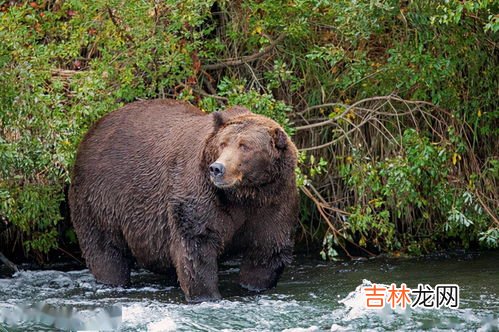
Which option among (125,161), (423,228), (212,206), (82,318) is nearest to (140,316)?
(82,318)

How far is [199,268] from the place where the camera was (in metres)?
8.46

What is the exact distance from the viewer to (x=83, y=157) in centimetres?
966

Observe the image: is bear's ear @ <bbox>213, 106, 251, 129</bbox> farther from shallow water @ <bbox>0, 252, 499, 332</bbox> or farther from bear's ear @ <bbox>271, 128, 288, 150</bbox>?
shallow water @ <bbox>0, 252, 499, 332</bbox>

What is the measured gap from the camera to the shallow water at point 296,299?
7566 mm

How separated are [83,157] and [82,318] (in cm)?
198

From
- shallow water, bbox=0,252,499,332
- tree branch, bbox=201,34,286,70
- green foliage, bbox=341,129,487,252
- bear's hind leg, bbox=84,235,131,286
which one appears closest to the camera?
shallow water, bbox=0,252,499,332

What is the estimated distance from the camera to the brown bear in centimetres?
833

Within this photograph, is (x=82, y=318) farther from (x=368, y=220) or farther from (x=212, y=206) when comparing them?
(x=368, y=220)

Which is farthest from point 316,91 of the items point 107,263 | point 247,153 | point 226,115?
point 247,153

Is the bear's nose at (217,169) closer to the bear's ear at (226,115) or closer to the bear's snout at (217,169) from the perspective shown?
the bear's snout at (217,169)

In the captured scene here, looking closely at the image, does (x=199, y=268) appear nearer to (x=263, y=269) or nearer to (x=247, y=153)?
(x=263, y=269)

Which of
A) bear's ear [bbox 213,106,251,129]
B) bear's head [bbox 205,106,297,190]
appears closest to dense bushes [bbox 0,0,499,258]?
bear's ear [bbox 213,106,251,129]

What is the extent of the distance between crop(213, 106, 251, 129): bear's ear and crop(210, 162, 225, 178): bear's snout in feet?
1.80

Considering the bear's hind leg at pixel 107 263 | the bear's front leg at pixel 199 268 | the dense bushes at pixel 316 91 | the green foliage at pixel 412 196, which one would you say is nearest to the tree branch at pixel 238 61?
the dense bushes at pixel 316 91
